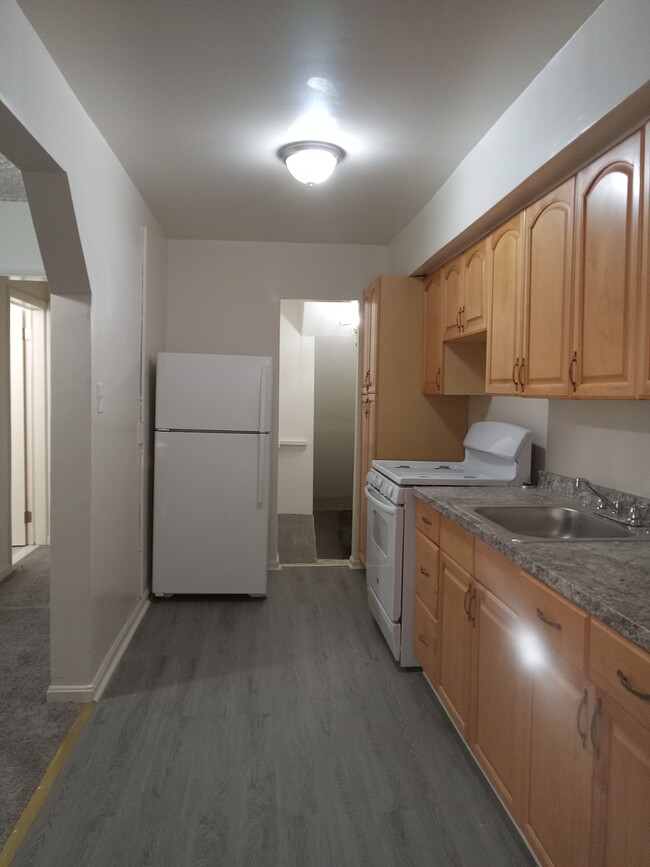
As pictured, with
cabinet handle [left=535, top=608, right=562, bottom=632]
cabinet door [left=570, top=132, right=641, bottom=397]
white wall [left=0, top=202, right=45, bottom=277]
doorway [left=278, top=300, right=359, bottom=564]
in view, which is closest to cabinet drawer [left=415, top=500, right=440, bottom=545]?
cabinet door [left=570, top=132, right=641, bottom=397]

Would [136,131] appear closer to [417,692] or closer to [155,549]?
[155,549]

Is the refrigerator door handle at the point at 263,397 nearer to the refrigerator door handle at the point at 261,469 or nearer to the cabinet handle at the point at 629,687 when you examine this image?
the refrigerator door handle at the point at 261,469

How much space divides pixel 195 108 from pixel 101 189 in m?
0.59

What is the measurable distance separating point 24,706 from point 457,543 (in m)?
1.90

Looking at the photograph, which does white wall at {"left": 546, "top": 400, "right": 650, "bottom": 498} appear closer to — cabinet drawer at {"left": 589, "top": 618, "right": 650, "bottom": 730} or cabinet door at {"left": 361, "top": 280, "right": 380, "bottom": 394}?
cabinet drawer at {"left": 589, "top": 618, "right": 650, "bottom": 730}

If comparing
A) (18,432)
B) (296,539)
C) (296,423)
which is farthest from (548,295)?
(296,423)

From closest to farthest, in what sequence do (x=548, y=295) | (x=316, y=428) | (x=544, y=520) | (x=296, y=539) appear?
(x=548, y=295) < (x=544, y=520) < (x=296, y=539) < (x=316, y=428)

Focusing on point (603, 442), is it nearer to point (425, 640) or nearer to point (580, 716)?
point (425, 640)

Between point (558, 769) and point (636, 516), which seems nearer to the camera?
point (558, 769)

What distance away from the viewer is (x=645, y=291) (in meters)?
1.65

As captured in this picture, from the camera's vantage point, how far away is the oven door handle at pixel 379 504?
9.82 ft

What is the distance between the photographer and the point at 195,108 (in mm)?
2365

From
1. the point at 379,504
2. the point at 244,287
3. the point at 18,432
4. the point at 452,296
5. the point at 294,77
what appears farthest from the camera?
the point at 18,432

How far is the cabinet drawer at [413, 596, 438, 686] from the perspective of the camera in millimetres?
2592
